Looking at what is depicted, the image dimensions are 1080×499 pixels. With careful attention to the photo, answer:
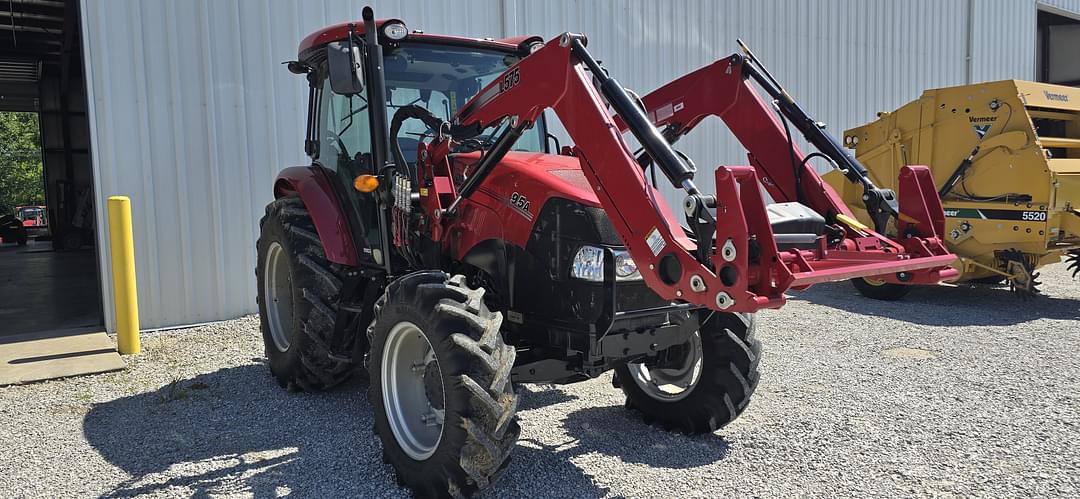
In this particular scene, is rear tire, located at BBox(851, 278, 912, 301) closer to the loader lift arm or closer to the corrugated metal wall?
the corrugated metal wall

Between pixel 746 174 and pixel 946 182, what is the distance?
23.8 ft

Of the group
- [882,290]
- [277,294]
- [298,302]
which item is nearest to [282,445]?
[298,302]

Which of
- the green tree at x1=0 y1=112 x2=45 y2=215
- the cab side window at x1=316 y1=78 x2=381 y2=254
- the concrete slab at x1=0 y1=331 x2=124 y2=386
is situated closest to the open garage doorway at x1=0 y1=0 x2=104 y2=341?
the concrete slab at x1=0 y1=331 x2=124 y2=386

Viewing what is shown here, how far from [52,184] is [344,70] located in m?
20.3

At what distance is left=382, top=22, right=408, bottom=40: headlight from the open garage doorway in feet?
16.7

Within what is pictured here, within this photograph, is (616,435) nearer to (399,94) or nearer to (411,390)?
(411,390)

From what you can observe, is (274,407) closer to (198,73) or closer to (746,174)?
(746,174)

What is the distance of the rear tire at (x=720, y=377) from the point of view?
3947 mm

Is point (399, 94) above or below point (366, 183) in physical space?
above

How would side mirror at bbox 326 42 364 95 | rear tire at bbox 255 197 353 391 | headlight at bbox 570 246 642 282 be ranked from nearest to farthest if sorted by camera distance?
headlight at bbox 570 246 642 282
side mirror at bbox 326 42 364 95
rear tire at bbox 255 197 353 391

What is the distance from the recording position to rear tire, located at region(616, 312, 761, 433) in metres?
3.95

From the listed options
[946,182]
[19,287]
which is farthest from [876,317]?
[19,287]

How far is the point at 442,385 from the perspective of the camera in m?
3.30

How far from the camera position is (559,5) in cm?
958
